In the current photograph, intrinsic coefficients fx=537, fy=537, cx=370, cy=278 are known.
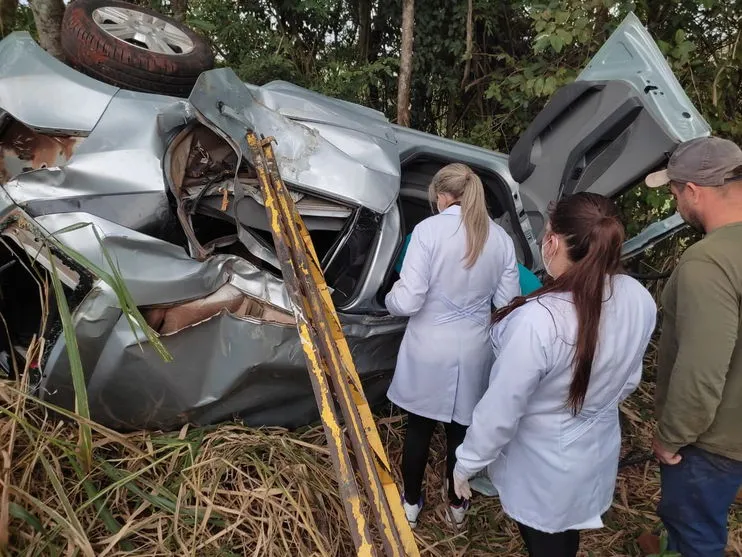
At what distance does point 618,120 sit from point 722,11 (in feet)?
7.82

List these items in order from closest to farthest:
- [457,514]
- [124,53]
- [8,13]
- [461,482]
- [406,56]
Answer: [461,482] < [457,514] < [124,53] < [8,13] < [406,56]

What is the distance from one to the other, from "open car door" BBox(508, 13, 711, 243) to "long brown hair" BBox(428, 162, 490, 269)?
0.75 m

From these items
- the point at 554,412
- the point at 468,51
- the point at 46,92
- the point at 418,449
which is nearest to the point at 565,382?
the point at 554,412

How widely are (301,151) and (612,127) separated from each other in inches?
52.7

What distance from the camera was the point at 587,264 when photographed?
1.29 m

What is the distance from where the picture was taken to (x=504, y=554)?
2.21 metres

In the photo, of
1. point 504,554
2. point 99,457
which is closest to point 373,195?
point 99,457

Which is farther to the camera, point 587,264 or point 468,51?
point 468,51

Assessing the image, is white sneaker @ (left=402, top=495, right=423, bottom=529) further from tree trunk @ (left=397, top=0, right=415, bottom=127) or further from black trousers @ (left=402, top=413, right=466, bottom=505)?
tree trunk @ (left=397, top=0, right=415, bottom=127)

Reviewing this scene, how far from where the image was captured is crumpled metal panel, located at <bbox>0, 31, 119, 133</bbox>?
2121mm

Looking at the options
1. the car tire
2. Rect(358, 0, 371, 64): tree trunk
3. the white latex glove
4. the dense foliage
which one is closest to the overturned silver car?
the car tire

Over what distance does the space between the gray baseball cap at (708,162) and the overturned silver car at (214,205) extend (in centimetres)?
52

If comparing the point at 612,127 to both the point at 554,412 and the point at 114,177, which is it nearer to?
the point at 554,412

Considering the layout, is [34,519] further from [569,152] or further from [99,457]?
[569,152]
